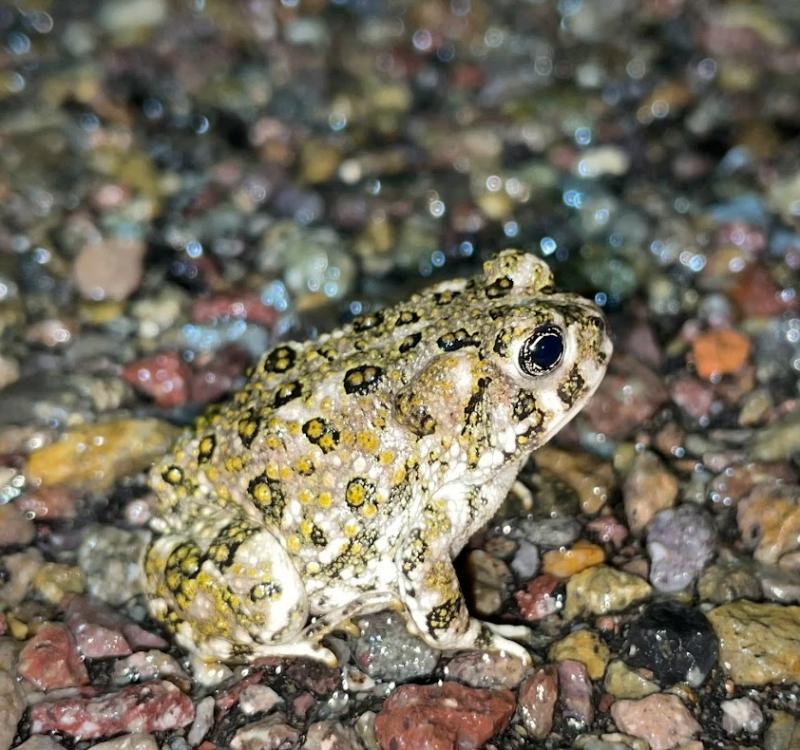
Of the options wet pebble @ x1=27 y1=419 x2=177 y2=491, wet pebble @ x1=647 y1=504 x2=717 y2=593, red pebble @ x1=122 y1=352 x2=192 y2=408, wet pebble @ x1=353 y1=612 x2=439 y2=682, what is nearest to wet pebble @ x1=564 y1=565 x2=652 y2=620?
wet pebble @ x1=647 y1=504 x2=717 y2=593

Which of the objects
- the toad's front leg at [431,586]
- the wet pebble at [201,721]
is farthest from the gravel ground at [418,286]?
the toad's front leg at [431,586]

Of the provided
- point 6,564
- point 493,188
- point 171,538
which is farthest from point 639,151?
point 6,564

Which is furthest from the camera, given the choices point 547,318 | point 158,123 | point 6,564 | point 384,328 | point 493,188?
Result: point 158,123

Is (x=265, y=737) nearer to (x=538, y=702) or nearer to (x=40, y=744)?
(x=40, y=744)

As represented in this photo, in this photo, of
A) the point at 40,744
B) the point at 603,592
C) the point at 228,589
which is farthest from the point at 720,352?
the point at 40,744

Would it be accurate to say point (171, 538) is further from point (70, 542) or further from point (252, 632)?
point (70, 542)

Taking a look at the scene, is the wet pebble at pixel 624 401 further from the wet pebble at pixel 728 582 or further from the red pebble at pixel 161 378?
the red pebble at pixel 161 378
